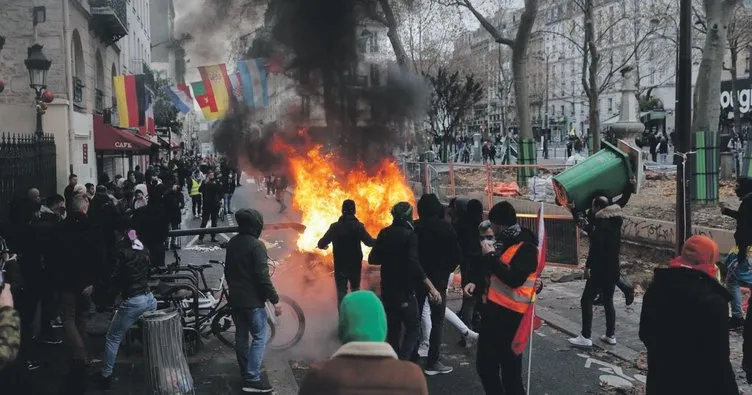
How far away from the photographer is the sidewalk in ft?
21.7

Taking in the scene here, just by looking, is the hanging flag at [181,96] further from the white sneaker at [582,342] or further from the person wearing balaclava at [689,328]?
the person wearing balaclava at [689,328]

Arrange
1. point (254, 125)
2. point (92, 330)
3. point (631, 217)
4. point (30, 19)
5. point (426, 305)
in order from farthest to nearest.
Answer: point (30, 19) → point (631, 217) → point (254, 125) → point (92, 330) → point (426, 305)

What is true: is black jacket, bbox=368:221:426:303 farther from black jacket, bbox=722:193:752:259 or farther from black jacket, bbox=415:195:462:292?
black jacket, bbox=722:193:752:259

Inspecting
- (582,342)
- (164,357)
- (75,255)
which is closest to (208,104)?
(75,255)

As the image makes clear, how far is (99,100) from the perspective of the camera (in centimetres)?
2242

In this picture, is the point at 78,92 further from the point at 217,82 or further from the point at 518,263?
the point at 518,263

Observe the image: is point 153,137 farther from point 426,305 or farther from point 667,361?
point 667,361

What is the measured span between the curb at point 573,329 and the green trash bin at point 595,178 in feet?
4.57

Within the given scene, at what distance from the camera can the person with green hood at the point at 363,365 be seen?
247 cm

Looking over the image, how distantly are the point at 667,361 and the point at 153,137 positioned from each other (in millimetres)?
25820

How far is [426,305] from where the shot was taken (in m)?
6.88

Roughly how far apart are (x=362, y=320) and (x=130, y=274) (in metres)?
3.97

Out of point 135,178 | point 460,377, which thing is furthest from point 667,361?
point 135,178

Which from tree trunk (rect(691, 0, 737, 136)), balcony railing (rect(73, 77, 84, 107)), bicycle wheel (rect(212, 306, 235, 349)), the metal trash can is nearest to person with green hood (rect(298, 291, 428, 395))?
the metal trash can
